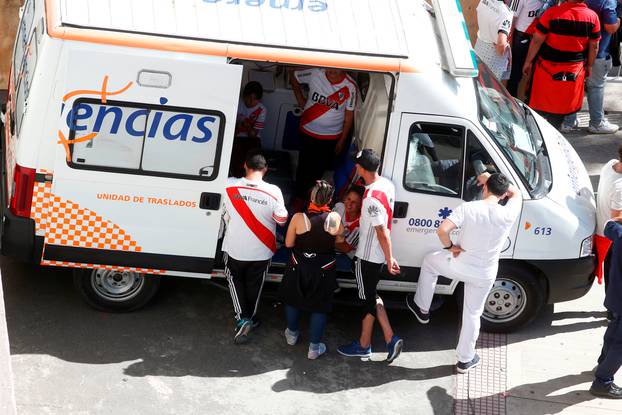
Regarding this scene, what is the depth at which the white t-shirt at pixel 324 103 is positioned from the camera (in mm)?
9062

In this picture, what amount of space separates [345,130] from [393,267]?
5.53ft

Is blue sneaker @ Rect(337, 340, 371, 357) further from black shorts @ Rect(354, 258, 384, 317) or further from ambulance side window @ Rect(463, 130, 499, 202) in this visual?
ambulance side window @ Rect(463, 130, 499, 202)

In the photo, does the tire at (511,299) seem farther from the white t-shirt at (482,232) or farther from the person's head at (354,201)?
the person's head at (354,201)

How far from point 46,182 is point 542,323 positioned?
438 cm

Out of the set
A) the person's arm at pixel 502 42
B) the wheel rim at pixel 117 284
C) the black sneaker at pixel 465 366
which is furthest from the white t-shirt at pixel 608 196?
the wheel rim at pixel 117 284

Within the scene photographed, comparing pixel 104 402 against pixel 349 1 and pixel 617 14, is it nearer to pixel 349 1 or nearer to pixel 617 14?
pixel 349 1

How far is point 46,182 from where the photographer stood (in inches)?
304

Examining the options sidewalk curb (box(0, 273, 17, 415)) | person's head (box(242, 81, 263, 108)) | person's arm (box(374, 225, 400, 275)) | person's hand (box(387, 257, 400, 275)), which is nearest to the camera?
sidewalk curb (box(0, 273, 17, 415))

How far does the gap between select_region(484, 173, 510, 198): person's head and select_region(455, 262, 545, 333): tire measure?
98cm

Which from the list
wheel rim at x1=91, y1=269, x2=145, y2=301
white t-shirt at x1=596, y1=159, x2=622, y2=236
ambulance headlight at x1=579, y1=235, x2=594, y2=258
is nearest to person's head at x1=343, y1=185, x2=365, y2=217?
wheel rim at x1=91, y1=269, x2=145, y2=301

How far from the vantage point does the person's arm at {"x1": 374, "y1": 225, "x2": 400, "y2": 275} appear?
791 cm

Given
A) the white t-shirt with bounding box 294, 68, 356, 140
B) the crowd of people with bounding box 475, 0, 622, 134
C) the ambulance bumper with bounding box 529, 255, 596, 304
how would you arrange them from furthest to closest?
the crowd of people with bounding box 475, 0, 622, 134, the white t-shirt with bounding box 294, 68, 356, 140, the ambulance bumper with bounding box 529, 255, 596, 304

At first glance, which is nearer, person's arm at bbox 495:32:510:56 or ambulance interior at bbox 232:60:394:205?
ambulance interior at bbox 232:60:394:205

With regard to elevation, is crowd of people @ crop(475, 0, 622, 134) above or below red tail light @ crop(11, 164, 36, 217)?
above
